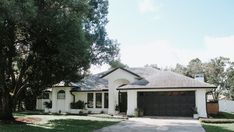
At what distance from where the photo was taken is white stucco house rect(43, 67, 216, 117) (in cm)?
3030

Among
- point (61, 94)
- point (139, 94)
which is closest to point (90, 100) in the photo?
point (61, 94)

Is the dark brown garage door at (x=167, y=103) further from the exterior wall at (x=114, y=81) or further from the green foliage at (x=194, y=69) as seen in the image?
the green foliage at (x=194, y=69)

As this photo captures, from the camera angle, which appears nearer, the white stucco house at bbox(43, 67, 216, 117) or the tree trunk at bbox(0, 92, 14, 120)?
the tree trunk at bbox(0, 92, 14, 120)

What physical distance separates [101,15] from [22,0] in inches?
387

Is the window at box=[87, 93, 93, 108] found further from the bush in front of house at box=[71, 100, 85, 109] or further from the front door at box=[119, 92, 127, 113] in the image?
the front door at box=[119, 92, 127, 113]

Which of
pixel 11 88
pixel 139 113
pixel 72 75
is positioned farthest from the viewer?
pixel 139 113

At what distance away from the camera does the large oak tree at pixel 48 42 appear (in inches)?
652

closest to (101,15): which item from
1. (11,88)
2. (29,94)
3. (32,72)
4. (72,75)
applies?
(72,75)

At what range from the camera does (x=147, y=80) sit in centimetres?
3291

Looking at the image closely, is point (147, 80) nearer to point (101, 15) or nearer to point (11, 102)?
point (101, 15)

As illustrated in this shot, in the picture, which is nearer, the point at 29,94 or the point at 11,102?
the point at 11,102

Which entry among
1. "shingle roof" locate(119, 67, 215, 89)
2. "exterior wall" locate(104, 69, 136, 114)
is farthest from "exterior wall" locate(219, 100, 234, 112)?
"exterior wall" locate(104, 69, 136, 114)

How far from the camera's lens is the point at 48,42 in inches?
768

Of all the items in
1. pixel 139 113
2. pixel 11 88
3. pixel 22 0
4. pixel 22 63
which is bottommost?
pixel 139 113
